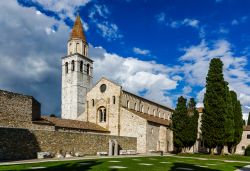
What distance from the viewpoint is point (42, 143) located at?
91.9 feet

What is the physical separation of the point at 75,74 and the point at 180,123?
31.9 meters

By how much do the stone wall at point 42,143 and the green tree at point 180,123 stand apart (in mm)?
9631

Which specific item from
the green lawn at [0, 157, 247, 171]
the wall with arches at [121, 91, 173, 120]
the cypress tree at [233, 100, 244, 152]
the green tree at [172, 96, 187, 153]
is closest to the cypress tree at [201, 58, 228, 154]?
the green tree at [172, 96, 187, 153]

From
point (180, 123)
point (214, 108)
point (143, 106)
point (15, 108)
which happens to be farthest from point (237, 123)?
point (15, 108)

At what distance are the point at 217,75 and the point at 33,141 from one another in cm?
2586

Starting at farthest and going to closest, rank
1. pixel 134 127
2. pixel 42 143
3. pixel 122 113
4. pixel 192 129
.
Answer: pixel 122 113, pixel 134 127, pixel 192 129, pixel 42 143

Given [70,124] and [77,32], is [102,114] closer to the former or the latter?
[70,124]

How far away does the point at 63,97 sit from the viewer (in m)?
68.4

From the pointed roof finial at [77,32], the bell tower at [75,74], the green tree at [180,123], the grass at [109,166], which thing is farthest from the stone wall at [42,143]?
the pointed roof finial at [77,32]

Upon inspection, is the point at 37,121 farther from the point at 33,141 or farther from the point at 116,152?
the point at 116,152

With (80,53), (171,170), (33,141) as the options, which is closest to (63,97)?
(80,53)

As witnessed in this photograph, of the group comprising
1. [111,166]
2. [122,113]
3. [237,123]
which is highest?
[122,113]

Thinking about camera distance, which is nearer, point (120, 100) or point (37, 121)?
point (37, 121)

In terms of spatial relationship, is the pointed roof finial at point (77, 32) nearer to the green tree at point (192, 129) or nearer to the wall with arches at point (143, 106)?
the wall with arches at point (143, 106)
